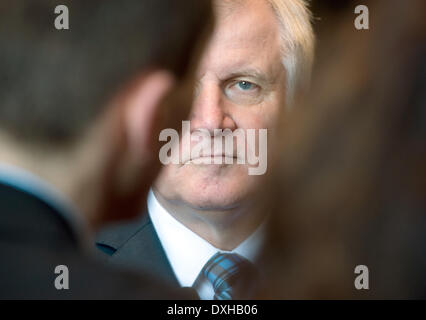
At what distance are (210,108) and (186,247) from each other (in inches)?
11.1

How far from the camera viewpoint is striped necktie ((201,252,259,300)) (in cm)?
128

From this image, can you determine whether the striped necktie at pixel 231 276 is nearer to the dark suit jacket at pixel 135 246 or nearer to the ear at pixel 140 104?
the dark suit jacket at pixel 135 246

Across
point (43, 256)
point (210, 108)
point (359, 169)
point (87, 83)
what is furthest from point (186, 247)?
point (43, 256)

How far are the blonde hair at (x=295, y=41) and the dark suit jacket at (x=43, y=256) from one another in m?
0.82

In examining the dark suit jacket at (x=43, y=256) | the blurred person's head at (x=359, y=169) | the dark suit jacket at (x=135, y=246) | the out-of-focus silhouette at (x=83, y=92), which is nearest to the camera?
the dark suit jacket at (x=43, y=256)

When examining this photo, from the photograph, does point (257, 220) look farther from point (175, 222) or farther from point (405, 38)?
point (405, 38)

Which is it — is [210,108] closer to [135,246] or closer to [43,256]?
[135,246]

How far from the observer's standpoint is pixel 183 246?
1.25 meters

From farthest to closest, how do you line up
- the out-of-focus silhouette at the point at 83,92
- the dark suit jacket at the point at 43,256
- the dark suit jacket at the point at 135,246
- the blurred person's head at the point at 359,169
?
the blurred person's head at the point at 359,169 → the dark suit jacket at the point at 135,246 → the out-of-focus silhouette at the point at 83,92 → the dark suit jacket at the point at 43,256

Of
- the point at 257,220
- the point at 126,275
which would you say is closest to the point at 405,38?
the point at 257,220

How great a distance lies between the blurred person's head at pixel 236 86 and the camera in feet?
4.08

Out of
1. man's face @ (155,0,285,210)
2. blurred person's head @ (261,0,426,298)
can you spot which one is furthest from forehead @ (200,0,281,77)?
blurred person's head @ (261,0,426,298)

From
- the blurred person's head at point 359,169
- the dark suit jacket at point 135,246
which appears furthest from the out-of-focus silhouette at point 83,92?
the blurred person's head at point 359,169

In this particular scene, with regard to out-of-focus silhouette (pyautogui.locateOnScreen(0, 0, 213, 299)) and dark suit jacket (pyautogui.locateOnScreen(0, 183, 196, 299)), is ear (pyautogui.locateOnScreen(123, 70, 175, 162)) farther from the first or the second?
dark suit jacket (pyautogui.locateOnScreen(0, 183, 196, 299))
